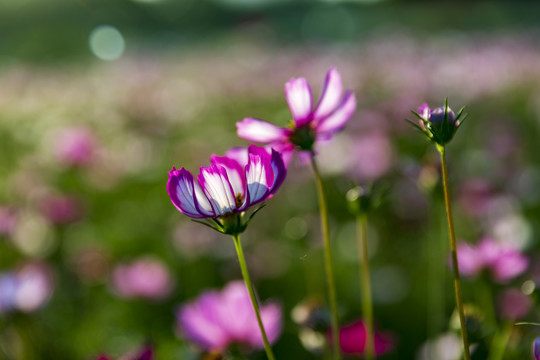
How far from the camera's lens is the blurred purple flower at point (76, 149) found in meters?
1.62

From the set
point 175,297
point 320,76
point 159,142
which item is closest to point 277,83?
point 320,76

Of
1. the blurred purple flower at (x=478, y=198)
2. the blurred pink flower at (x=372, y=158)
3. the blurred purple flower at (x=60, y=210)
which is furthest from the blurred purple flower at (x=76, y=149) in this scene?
the blurred purple flower at (x=478, y=198)

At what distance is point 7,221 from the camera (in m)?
1.27

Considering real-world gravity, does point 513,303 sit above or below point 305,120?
below

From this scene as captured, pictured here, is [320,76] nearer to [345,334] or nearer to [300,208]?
[300,208]

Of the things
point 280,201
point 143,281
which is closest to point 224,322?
point 143,281

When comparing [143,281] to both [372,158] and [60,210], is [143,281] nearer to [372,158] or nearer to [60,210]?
[60,210]

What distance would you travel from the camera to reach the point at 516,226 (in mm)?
1182

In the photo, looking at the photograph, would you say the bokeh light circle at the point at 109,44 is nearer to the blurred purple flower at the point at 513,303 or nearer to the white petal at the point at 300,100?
the blurred purple flower at the point at 513,303

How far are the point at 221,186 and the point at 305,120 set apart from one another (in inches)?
4.2

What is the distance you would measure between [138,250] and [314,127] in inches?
50.0

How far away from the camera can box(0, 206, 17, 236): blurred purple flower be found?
1.26 meters

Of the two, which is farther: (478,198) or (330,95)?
(478,198)

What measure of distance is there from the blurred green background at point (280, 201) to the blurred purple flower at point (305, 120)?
58 mm
